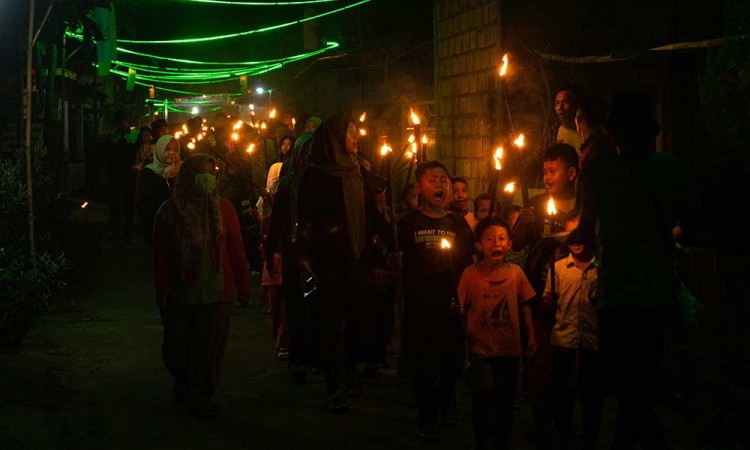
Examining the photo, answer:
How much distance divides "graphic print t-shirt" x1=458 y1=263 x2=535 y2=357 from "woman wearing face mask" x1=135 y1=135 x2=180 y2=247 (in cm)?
719

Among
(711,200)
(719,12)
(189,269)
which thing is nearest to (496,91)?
(719,12)

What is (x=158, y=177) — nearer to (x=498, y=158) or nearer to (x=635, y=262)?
(x=498, y=158)

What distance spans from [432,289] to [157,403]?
2629mm

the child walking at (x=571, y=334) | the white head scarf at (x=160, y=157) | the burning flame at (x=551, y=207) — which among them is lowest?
the child walking at (x=571, y=334)

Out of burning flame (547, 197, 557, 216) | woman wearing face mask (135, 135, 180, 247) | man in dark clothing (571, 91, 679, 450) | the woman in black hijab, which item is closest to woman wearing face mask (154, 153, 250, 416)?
the woman in black hijab

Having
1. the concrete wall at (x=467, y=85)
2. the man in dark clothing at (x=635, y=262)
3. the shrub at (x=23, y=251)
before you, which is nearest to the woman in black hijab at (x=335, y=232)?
the shrub at (x=23, y=251)

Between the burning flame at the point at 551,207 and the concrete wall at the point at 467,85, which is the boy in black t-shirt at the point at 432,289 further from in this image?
the concrete wall at the point at 467,85

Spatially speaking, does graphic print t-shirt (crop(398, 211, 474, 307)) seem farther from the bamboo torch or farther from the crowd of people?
the bamboo torch

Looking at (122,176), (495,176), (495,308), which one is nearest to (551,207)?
(495,176)

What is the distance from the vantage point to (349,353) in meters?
8.86

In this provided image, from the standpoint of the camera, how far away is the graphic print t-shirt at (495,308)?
7.04m

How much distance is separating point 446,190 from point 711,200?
9.47ft

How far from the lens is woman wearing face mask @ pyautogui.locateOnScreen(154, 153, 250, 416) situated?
8164mm

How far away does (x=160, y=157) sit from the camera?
49.0ft
